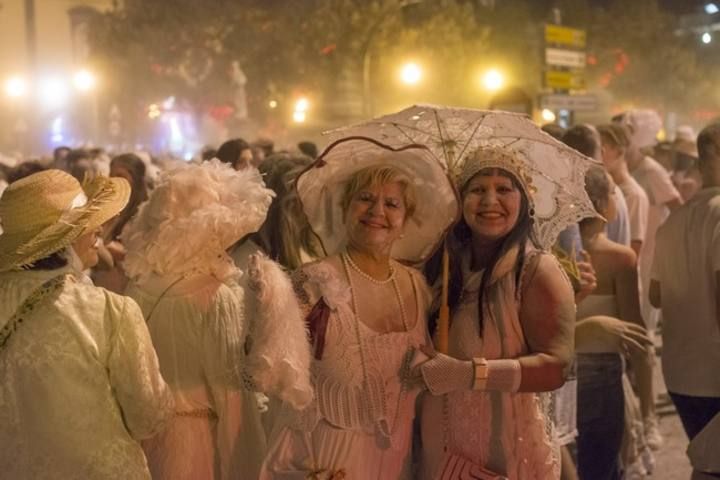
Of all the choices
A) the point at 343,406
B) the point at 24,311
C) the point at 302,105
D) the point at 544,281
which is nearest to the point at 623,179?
the point at 544,281

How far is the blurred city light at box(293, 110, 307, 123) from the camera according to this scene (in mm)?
31747

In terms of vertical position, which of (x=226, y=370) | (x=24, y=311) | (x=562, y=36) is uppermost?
(x=562, y=36)

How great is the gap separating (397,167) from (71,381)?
1417 mm

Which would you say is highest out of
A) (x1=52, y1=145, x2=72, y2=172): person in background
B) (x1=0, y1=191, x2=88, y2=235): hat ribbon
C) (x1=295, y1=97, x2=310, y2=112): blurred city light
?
(x1=295, y1=97, x2=310, y2=112): blurred city light

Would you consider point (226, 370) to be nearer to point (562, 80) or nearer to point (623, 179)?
point (623, 179)

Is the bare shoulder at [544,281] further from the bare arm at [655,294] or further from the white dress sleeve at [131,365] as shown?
the bare arm at [655,294]

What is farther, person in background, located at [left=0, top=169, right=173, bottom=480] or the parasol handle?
the parasol handle

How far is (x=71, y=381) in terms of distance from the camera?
3.25m

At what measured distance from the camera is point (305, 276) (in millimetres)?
3557

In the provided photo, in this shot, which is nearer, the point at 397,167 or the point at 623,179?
the point at 397,167

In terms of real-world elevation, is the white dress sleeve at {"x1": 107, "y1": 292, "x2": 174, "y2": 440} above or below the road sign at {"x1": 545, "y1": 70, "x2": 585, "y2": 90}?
below

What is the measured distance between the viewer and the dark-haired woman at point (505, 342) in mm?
3570

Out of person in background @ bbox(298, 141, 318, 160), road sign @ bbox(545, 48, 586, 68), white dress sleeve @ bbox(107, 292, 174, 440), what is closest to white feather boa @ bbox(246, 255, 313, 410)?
white dress sleeve @ bbox(107, 292, 174, 440)

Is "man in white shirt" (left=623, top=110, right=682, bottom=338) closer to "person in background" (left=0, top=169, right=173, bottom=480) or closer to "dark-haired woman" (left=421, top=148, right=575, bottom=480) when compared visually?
"dark-haired woman" (left=421, top=148, right=575, bottom=480)
